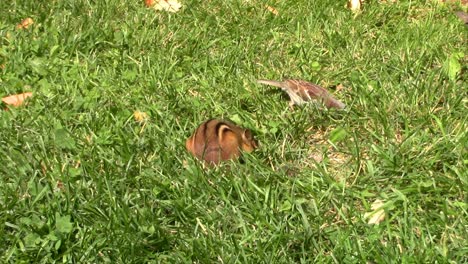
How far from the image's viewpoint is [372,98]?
370cm

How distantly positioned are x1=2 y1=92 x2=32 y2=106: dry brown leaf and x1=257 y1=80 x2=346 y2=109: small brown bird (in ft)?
3.95

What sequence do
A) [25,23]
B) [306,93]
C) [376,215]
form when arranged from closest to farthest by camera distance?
[376,215] < [306,93] < [25,23]

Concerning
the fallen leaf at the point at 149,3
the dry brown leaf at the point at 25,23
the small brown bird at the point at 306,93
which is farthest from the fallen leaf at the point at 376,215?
the dry brown leaf at the point at 25,23

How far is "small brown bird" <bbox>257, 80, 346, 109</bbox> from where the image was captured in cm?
371

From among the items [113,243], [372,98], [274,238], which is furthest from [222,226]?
[372,98]

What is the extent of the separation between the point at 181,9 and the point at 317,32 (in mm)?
841

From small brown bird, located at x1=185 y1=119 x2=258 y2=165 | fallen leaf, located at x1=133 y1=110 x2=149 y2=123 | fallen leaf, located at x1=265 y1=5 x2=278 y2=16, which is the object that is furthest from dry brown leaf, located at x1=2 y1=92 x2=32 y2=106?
fallen leaf, located at x1=265 y1=5 x2=278 y2=16

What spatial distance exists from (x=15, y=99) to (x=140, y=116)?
636mm

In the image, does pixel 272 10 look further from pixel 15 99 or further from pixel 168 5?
pixel 15 99

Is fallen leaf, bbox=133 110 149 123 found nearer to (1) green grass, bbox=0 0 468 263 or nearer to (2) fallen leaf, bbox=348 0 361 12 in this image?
(1) green grass, bbox=0 0 468 263

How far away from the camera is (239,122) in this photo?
3.62m

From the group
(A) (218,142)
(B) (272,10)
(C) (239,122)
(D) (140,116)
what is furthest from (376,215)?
(B) (272,10)

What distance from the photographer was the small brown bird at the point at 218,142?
329 cm

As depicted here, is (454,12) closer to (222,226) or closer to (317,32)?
(317,32)
